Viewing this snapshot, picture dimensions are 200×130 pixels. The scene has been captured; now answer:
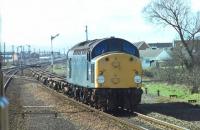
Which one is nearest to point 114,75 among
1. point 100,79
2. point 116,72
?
point 116,72

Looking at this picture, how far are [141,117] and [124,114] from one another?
2.01 m

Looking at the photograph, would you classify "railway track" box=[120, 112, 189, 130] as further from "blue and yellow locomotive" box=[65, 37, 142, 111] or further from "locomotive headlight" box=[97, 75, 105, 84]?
"locomotive headlight" box=[97, 75, 105, 84]

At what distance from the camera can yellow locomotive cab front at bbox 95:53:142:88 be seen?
64.2ft

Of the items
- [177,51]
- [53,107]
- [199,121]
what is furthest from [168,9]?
[199,121]

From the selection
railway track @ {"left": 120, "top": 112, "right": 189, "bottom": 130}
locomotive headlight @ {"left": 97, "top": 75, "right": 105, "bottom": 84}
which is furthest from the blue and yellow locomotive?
railway track @ {"left": 120, "top": 112, "right": 189, "bottom": 130}

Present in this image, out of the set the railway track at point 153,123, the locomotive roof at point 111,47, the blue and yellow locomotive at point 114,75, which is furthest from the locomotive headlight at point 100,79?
the railway track at point 153,123

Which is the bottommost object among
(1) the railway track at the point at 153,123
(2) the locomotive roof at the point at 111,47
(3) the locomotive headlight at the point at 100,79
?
(1) the railway track at the point at 153,123

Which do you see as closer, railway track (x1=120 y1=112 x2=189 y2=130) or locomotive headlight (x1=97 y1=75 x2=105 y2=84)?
railway track (x1=120 y1=112 x2=189 y2=130)

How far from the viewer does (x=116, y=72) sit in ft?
64.7

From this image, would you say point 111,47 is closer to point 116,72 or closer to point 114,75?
point 116,72

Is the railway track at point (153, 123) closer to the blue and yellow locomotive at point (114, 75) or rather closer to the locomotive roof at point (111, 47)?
the blue and yellow locomotive at point (114, 75)

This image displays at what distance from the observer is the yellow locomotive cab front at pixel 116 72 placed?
64.2ft

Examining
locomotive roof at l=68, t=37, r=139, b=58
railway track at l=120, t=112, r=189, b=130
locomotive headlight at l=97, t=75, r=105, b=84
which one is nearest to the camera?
railway track at l=120, t=112, r=189, b=130

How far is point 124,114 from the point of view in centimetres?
1952
